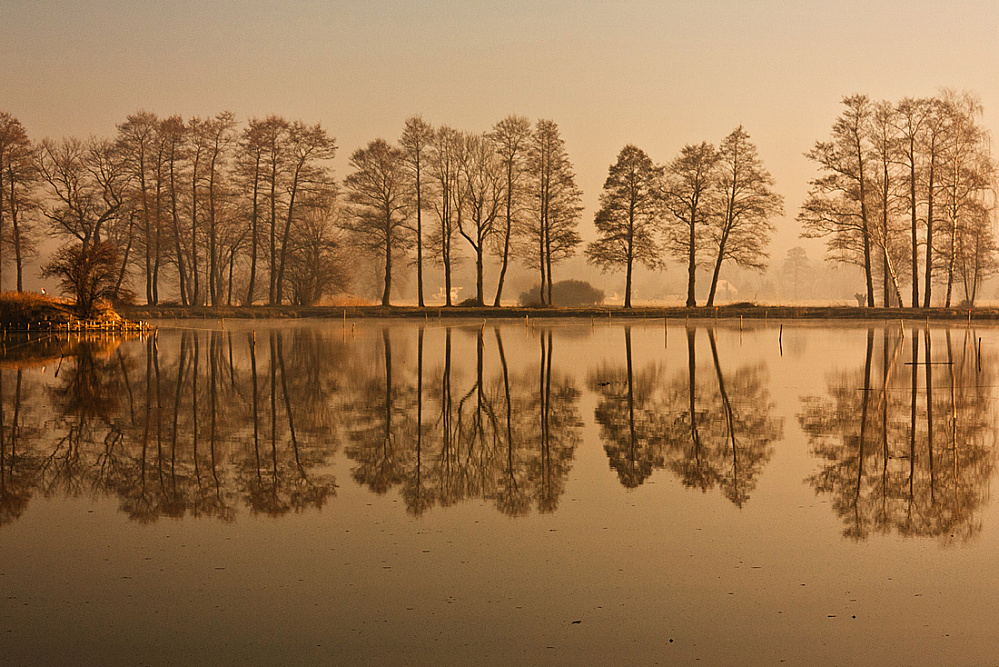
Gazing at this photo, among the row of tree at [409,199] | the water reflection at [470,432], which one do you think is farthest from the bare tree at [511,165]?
the water reflection at [470,432]

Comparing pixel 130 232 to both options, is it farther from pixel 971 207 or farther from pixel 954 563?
pixel 954 563

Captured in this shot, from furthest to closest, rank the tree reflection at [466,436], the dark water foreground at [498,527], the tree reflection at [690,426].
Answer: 1. the tree reflection at [690,426]
2. the tree reflection at [466,436]
3. the dark water foreground at [498,527]

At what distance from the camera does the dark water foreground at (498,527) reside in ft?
17.7

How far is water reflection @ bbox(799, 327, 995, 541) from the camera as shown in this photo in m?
8.14

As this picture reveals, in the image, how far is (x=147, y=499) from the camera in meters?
8.73

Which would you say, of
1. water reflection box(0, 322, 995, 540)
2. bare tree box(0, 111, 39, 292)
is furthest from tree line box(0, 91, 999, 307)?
water reflection box(0, 322, 995, 540)

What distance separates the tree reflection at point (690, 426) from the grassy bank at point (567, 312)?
4065cm

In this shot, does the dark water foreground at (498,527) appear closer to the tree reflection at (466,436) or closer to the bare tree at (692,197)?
the tree reflection at (466,436)

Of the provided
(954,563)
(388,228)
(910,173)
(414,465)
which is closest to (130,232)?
(388,228)

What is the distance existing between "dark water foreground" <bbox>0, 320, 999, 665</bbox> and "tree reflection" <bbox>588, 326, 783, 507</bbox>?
7cm

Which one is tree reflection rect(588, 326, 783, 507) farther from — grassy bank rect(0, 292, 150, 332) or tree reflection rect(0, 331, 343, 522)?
grassy bank rect(0, 292, 150, 332)

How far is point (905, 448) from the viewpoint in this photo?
36.9ft

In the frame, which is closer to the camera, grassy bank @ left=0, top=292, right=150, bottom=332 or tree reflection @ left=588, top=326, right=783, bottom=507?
tree reflection @ left=588, top=326, right=783, bottom=507

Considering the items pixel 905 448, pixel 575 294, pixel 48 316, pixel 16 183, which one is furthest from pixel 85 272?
pixel 575 294
